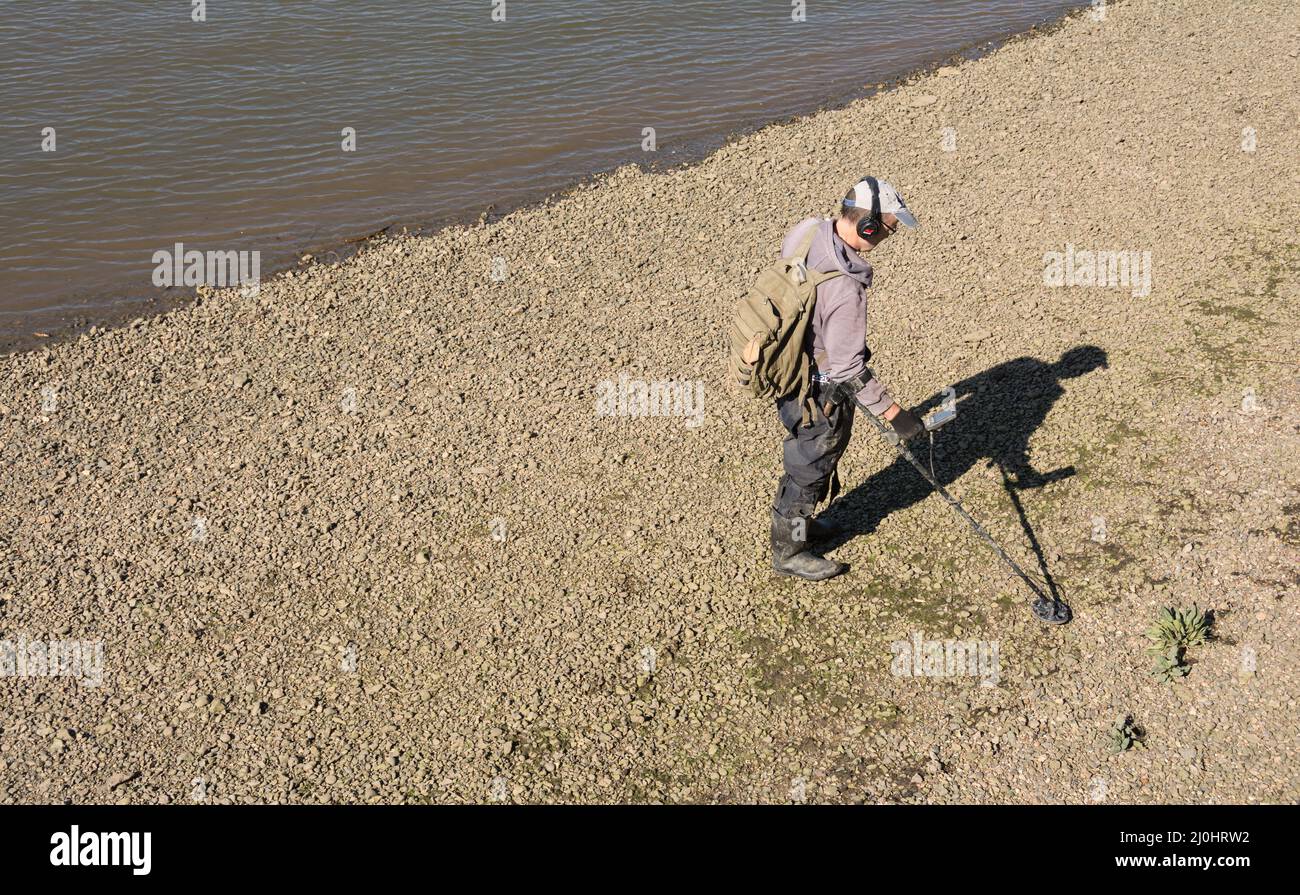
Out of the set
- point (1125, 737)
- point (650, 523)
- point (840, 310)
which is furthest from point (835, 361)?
point (1125, 737)

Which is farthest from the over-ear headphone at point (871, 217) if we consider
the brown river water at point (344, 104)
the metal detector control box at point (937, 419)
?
the brown river water at point (344, 104)

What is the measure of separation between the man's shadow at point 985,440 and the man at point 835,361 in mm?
902

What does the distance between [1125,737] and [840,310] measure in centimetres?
291

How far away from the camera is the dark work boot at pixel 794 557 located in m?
7.45

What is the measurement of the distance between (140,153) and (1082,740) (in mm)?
14094

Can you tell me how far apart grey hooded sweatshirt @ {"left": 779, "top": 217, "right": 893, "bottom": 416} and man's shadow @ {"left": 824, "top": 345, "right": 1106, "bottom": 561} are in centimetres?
171

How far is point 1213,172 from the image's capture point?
41.8ft

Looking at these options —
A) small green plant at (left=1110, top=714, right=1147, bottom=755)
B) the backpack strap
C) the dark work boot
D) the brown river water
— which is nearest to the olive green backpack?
the backpack strap

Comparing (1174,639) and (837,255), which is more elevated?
(837,255)

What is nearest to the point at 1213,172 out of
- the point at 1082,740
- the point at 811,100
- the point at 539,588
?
the point at 811,100

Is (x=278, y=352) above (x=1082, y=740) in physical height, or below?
above

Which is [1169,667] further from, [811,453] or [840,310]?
[840,310]

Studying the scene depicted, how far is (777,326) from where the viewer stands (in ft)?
21.0

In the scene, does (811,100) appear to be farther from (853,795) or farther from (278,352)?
(853,795)
